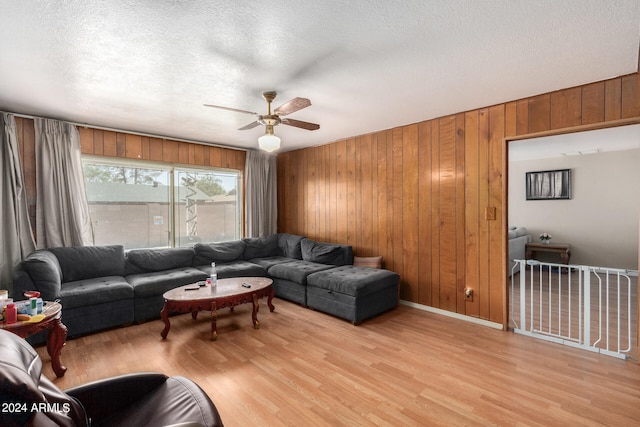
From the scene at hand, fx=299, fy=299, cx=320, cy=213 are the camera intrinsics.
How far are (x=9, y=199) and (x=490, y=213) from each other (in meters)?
5.59

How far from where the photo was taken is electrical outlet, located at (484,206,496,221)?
346cm

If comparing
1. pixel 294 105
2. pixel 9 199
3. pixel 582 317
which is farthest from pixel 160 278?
pixel 582 317

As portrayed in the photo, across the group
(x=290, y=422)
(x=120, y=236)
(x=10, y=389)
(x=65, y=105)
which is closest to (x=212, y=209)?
(x=120, y=236)

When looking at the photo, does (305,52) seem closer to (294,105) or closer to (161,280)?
(294,105)

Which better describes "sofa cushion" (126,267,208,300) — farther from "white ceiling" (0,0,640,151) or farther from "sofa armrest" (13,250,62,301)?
"white ceiling" (0,0,640,151)

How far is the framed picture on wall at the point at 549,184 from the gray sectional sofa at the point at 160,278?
5.19 m

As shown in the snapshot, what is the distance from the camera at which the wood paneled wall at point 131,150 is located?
373 centimetres

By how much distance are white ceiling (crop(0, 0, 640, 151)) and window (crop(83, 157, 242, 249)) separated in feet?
3.67

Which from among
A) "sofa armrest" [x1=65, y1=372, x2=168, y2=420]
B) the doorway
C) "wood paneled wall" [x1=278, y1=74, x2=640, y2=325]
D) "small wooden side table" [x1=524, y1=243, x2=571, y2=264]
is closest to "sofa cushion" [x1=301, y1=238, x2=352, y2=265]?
"wood paneled wall" [x1=278, y1=74, x2=640, y2=325]

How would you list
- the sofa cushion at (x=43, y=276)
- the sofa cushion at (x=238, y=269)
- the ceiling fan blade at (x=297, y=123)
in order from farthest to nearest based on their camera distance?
the sofa cushion at (x=238, y=269) → the ceiling fan blade at (x=297, y=123) → the sofa cushion at (x=43, y=276)

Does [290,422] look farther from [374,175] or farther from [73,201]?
[73,201]

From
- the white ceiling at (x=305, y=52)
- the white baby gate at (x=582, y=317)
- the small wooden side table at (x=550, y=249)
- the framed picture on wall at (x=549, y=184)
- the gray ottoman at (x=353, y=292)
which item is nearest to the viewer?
the white ceiling at (x=305, y=52)

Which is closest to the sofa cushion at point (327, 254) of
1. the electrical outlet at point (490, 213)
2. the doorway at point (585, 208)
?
the electrical outlet at point (490, 213)

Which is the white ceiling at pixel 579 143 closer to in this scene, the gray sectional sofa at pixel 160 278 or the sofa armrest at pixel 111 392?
the gray sectional sofa at pixel 160 278
